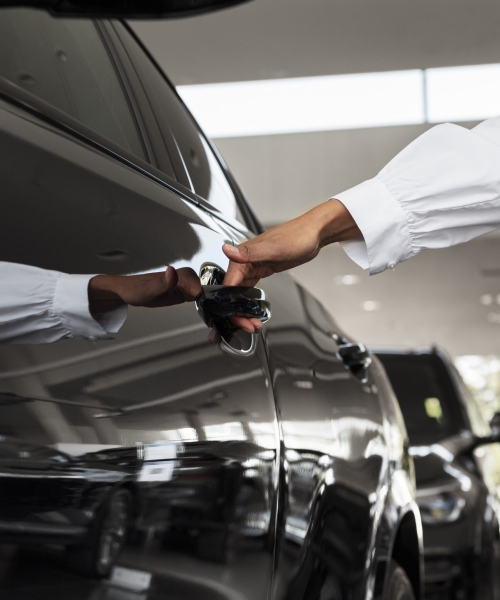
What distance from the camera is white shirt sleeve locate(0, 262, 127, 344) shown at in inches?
23.2

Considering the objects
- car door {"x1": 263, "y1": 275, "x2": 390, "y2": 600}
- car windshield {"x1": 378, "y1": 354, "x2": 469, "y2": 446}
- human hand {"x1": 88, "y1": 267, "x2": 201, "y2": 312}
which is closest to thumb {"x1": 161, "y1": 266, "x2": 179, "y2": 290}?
human hand {"x1": 88, "y1": 267, "x2": 201, "y2": 312}

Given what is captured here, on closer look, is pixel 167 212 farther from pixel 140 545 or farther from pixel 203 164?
pixel 203 164

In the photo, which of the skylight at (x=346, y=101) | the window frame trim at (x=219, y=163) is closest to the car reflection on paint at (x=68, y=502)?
the window frame trim at (x=219, y=163)

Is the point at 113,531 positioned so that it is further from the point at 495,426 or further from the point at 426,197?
the point at 495,426

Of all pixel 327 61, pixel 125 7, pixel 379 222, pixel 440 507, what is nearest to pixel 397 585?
pixel 379 222

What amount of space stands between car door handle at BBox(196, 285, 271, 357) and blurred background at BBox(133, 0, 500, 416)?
7347 millimetres

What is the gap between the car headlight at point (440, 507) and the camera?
3.23 metres

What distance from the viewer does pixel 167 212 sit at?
881mm

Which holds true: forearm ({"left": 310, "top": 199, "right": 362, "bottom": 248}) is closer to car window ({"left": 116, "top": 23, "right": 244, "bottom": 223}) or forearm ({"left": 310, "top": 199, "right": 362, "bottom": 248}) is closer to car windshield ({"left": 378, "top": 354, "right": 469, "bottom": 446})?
car window ({"left": 116, "top": 23, "right": 244, "bottom": 223})

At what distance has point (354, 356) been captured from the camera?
154cm

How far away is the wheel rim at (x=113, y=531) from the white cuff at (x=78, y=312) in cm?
15

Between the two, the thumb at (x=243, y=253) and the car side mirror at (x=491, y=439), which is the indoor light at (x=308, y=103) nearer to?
the car side mirror at (x=491, y=439)

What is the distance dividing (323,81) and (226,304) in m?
9.16

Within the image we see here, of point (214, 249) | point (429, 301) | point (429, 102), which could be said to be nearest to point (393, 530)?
point (214, 249)
